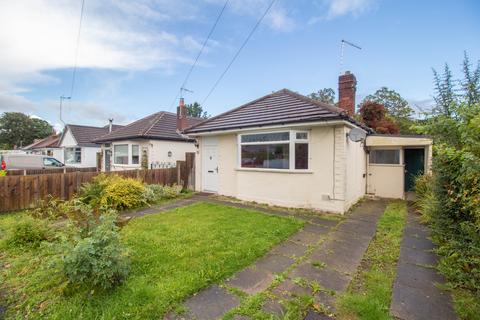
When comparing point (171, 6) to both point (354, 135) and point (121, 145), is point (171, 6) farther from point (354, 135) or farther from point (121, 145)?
point (121, 145)

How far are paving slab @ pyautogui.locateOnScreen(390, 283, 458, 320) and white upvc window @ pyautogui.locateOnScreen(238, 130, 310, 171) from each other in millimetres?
5199

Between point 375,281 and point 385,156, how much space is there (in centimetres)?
892

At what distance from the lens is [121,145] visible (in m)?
16.3

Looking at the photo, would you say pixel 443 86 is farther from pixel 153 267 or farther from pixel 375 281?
pixel 153 267

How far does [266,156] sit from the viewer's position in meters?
9.06

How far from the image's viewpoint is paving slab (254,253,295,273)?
13.2 feet

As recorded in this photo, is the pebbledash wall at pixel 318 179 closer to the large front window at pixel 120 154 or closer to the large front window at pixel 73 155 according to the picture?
the large front window at pixel 120 154

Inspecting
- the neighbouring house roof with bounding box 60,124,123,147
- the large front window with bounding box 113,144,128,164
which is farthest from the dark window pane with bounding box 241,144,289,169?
the neighbouring house roof with bounding box 60,124,123,147

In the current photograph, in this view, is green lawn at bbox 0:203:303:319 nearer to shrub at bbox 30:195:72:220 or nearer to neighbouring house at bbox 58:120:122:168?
shrub at bbox 30:195:72:220

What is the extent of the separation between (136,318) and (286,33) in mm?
11547

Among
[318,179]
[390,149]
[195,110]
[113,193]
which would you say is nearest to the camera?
→ [318,179]

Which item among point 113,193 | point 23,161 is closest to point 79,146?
point 23,161

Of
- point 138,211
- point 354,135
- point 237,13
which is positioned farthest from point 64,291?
point 237,13

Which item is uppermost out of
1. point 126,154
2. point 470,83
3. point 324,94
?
point 324,94
